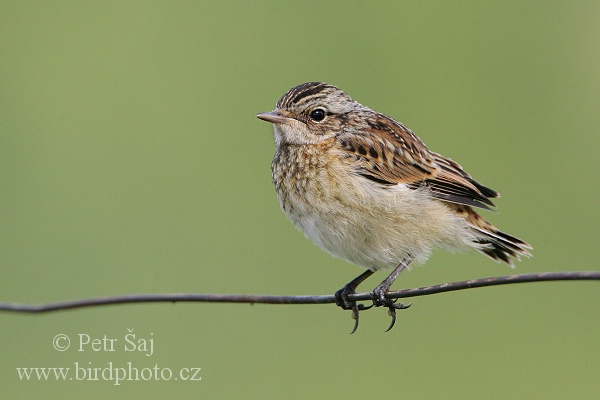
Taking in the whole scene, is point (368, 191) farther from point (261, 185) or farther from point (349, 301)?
point (261, 185)

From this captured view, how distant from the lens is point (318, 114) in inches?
283

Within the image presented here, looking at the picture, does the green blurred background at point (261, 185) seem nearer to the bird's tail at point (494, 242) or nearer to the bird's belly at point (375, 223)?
the bird's tail at point (494, 242)

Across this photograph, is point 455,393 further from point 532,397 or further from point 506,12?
point 506,12

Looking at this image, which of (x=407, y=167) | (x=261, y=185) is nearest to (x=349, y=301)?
(x=407, y=167)

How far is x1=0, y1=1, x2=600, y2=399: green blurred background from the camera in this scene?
8773 millimetres

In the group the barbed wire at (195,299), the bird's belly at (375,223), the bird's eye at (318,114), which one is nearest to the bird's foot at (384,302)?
the bird's belly at (375,223)

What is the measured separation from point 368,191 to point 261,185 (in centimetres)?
339

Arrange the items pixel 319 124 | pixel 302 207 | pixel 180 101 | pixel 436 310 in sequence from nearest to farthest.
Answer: pixel 302 207
pixel 319 124
pixel 436 310
pixel 180 101

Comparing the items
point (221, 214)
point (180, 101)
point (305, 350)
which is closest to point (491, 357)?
point (305, 350)

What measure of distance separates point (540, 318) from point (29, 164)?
507 cm

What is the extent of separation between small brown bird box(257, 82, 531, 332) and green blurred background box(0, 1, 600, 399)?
6.31 ft

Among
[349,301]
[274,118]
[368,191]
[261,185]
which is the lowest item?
[349,301]

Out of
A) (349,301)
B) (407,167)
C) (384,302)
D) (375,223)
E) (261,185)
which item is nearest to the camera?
(384,302)

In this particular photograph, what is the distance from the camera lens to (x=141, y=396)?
335 inches
